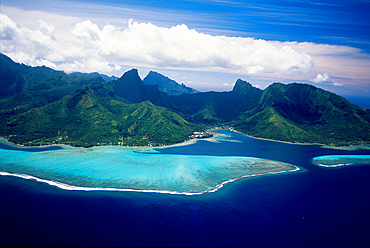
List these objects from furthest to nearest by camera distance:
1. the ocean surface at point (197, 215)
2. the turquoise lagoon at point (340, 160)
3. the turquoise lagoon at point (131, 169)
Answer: the turquoise lagoon at point (340, 160) → the turquoise lagoon at point (131, 169) → the ocean surface at point (197, 215)

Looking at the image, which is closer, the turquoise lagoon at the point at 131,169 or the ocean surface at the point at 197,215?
the ocean surface at the point at 197,215

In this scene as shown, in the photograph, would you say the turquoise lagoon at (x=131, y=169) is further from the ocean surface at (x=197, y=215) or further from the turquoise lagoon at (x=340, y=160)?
the turquoise lagoon at (x=340, y=160)

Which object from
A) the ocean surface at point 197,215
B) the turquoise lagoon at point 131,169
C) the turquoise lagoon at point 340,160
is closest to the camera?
the ocean surface at point 197,215

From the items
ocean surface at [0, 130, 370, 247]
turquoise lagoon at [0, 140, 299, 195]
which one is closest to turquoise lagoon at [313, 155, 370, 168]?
turquoise lagoon at [0, 140, 299, 195]

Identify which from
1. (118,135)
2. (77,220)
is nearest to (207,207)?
(77,220)

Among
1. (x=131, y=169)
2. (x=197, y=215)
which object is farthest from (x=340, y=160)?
(x=131, y=169)

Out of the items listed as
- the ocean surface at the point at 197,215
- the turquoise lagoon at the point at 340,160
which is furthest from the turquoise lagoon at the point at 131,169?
the turquoise lagoon at the point at 340,160

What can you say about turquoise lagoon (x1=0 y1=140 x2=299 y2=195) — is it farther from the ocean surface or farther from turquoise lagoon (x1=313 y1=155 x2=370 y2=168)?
turquoise lagoon (x1=313 y1=155 x2=370 y2=168)

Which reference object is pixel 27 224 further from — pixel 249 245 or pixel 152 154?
pixel 152 154
